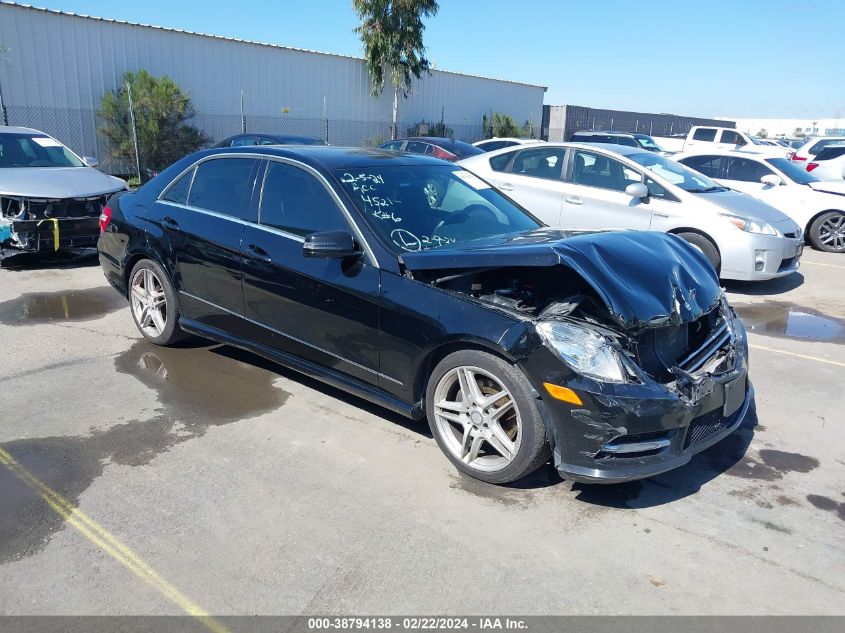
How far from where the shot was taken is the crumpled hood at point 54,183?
8.11 m

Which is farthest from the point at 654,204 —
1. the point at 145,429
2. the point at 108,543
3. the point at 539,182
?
the point at 108,543

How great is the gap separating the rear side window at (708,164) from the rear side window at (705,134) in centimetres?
1187

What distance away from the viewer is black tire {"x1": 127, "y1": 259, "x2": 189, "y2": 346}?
5.34 meters

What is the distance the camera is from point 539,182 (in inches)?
348

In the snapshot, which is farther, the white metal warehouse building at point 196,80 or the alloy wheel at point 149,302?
the white metal warehouse building at point 196,80

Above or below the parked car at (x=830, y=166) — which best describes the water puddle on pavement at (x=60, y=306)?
below

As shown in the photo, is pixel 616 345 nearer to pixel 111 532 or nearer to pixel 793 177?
pixel 111 532

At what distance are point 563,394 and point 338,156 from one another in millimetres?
2398

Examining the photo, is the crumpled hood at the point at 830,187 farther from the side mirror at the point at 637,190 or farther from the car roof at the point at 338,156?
the car roof at the point at 338,156

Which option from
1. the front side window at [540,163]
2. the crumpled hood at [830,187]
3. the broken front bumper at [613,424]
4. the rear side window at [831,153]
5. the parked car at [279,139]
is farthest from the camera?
the rear side window at [831,153]

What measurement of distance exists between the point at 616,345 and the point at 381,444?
61.3 inches

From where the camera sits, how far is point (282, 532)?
318cm

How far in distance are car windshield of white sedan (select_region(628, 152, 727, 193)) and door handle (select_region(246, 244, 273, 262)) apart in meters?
5.60

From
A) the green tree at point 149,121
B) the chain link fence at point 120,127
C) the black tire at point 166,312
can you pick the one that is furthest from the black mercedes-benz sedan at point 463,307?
the chain link fence at point 120,127
